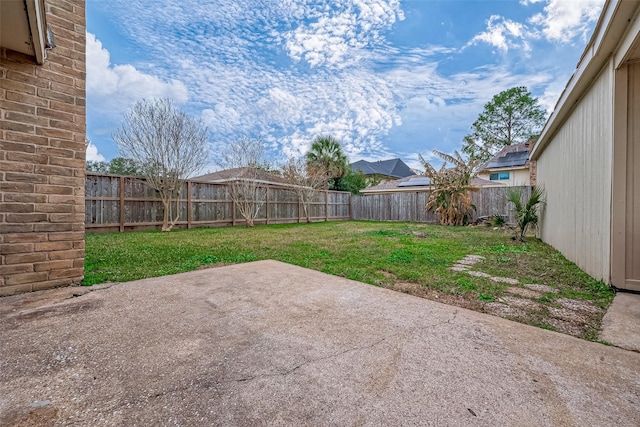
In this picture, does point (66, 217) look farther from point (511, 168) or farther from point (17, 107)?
point (511, 168)

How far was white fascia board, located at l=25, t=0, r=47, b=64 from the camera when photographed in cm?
186

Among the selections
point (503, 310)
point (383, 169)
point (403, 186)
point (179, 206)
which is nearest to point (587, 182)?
point (503, 310)

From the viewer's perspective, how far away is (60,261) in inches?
101

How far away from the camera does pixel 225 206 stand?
422 inches

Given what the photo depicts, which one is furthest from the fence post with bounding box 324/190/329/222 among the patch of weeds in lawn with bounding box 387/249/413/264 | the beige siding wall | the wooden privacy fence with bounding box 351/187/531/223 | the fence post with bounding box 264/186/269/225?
the beige siding wall

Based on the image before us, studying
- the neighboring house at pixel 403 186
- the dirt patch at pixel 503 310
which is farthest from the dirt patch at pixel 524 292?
the neighboring house at pixel 403 186

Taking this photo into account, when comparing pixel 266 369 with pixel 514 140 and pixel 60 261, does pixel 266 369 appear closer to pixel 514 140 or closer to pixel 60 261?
pixel 60 261

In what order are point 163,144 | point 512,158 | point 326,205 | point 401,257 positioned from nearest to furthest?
point 401,257 → point 163,144 → point 326,205 → point 512,158

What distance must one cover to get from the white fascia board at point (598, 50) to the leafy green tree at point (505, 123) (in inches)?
771

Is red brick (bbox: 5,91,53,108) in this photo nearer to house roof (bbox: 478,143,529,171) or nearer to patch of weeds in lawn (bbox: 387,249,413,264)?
patch of weeds in lawn (bbox: 387,249,413,264)

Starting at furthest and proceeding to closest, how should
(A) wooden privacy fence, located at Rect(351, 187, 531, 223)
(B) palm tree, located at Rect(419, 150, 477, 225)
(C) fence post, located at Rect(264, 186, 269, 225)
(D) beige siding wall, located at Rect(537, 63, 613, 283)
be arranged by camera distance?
1. (C) fence post, located at Rect(264, 186, 269, 225)
2. (A) wooden privacy fence, located at Rect(351, 187, 531, 223)
3. (B) palm tree, located at Rect(419, 150, 477, 225)
4. (D) beige siding wall, located at Rect(537, 63, 613, 283)

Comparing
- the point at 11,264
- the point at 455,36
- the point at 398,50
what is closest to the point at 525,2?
the point at 455,36

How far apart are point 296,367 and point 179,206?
30.4 feet

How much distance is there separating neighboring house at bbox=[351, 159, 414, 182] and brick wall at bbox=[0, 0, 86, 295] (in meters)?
23.2
